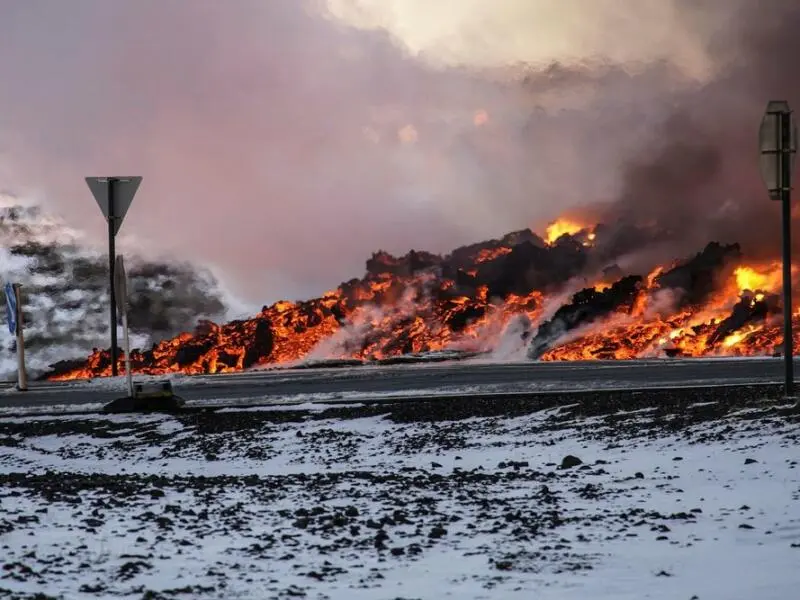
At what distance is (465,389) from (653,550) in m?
17.2

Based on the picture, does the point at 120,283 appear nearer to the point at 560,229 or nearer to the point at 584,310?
the point at 584,310

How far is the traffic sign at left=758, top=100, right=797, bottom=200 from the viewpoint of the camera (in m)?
15.8

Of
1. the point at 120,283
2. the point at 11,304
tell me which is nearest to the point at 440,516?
the point at 120,283

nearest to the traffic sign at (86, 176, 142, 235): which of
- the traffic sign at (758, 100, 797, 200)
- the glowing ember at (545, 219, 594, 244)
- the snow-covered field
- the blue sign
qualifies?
the blue sign

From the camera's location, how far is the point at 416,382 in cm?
2786

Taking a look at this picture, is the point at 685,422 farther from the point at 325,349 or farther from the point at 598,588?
the point at 325,349

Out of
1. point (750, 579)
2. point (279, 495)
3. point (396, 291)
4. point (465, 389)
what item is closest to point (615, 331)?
point (396, 291)

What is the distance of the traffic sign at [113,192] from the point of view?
22609 mm

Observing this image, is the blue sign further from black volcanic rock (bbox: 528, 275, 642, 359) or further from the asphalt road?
black volcanic rock (bbox: 528, 275, 642, 359)

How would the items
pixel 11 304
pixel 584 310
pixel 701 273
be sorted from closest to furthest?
pixel 11 304 → pixel 701 273 → pixel 584 310

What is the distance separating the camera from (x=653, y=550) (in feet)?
24.2

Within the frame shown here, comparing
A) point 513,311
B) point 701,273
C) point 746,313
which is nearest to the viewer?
point 746,313

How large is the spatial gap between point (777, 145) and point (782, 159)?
233mm

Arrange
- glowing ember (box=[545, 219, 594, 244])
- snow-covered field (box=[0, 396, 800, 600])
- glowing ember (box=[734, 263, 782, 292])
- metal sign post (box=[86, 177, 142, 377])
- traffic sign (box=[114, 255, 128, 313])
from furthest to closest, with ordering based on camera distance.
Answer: glowing ember (box=[545, 219, 594, 244]), glowing ember (box=[734, 263, 782, 292]), metal sign post (box=[86, 177, 142, 377]), traffic sign (box=[114, 255, 128, 313]), snow-covered field (box=[0, 396, 800, 600])
